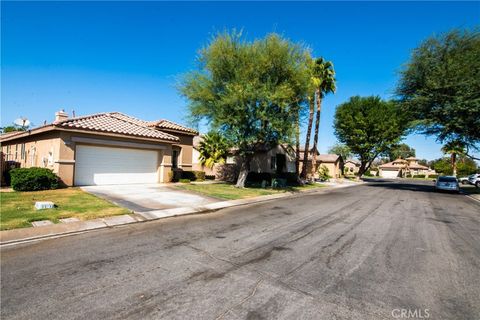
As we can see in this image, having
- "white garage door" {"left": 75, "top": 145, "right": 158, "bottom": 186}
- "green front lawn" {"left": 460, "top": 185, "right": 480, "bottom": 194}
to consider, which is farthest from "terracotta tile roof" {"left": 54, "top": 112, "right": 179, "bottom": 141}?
"green front lawn" {"left": 460, "top": 185, "right": 480, "bottom": 194}

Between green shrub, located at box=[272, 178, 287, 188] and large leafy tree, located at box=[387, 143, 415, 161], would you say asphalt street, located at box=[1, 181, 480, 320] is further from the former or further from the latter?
large leafy tree, located at box=[387, 143, 415, 161]

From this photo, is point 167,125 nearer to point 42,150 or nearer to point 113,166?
point 113,166

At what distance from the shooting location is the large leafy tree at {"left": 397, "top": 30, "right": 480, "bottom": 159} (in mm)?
20766

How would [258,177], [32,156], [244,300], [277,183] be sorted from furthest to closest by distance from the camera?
1. [258,177]
2. [277,183]
3. [32,156]
4. [244,300]

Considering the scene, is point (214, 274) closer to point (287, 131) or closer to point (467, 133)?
point (287, 131)

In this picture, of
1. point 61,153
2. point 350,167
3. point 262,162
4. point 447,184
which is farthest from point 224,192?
point 350,167

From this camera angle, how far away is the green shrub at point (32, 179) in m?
12.2

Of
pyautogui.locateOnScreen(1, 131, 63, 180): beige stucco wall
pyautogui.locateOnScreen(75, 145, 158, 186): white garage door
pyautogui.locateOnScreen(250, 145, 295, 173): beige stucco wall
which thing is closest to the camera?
pyautogui.locateOnScreen(1, 131, 63, 180): beige stucco wall

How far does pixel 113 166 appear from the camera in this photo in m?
16.7

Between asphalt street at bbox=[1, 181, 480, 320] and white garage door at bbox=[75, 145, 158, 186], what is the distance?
10208 millimetres

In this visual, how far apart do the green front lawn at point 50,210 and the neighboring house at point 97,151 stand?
313 centimetres

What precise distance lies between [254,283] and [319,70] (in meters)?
28.5

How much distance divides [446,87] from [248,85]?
17736 mm

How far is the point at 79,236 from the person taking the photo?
6.55 m
